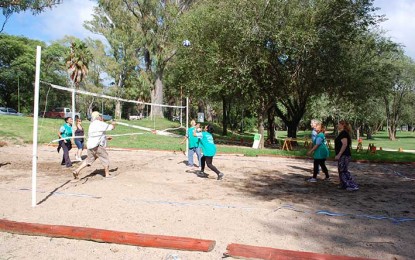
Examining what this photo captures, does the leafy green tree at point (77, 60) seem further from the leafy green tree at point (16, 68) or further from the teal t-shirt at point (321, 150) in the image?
the teal t-shirt at point (321, 150)

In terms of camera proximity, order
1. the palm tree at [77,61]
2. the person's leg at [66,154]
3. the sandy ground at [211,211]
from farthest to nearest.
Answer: the palm tree at [77,61] → the person's leg at [66,154] → the sandy ground at [211,211]

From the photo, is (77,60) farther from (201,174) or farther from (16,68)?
(201,174)

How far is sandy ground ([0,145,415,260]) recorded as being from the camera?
4.40 metres

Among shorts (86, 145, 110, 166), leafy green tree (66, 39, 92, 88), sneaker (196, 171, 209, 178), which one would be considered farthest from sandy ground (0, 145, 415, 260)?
leafy green tree (66, 39, 92, 88)

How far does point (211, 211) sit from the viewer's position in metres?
5.96

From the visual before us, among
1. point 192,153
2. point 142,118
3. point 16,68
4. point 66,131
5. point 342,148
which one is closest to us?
point 342,148

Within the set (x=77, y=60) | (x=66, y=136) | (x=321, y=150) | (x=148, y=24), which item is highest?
(x=148, y=24)

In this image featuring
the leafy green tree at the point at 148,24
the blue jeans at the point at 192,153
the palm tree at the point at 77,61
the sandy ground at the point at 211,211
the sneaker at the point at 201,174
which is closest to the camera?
the sandy ground at the point at 211,211

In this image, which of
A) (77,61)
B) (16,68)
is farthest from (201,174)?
(16,68)

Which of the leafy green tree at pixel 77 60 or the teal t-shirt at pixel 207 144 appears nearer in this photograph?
the teal t-shirt at pixel 207 144

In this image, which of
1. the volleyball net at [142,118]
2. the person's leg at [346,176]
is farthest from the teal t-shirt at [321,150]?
the volleyball net at [142,118]

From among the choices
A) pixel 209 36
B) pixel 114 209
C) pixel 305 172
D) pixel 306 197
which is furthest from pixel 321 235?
pixel 209 36

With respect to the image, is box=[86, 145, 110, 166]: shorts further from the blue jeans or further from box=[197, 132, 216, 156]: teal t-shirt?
the blue jeans

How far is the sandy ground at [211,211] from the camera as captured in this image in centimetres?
440
